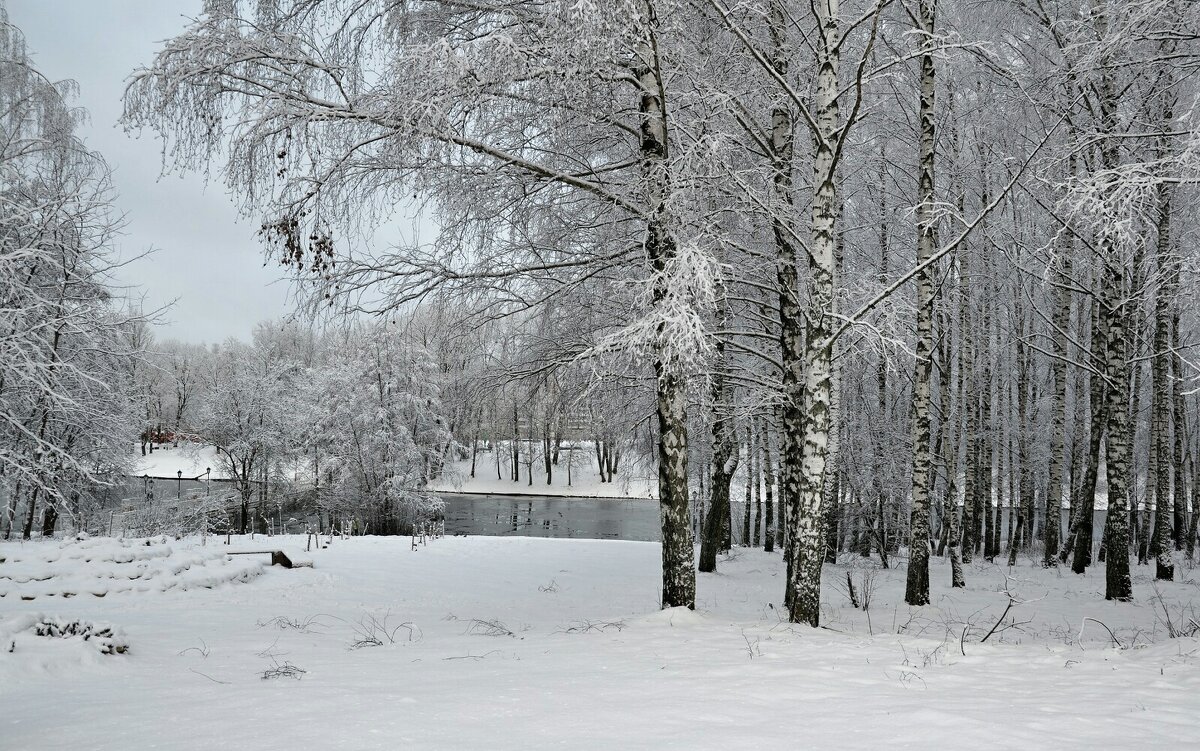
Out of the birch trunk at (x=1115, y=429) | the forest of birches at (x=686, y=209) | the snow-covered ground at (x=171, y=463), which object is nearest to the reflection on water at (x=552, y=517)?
the forest of birches at (x=686, y=209)

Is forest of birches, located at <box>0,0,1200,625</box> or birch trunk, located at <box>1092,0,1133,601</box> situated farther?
birch trunk, located at <box>1092,0,1133,601</box>

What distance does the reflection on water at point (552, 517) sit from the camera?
29328mm

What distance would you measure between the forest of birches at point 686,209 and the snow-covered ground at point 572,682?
171cm

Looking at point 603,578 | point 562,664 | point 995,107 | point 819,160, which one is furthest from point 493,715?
point 995,107

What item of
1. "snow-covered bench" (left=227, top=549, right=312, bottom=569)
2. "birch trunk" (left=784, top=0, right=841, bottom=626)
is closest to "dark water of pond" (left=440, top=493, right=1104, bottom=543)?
"snow-covered bench" (left=227, top=549, right=312, bottom=569)

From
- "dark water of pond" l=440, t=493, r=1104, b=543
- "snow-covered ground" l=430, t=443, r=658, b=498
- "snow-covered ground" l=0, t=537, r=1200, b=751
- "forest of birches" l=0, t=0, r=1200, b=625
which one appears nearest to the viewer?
"snow-covered ground" l=0, t=537, r=1200, b=751

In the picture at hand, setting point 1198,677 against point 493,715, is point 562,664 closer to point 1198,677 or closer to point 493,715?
point 493,715

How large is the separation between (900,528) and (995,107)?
10.8 metres

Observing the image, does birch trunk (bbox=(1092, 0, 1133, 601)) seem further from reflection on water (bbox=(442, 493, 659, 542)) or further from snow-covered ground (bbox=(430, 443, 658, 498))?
snow-covered ground (bbox=(430, 443, 658, 498))

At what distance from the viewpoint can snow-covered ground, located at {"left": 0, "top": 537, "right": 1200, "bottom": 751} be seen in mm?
3246

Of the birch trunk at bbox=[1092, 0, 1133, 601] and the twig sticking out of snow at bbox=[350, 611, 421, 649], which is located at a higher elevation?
the birch trunk at bbox=[1092, 0, 1133, 601]

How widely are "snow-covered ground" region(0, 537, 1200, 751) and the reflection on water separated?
20263 mm

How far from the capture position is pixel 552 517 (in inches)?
1390

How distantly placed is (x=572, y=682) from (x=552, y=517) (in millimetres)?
31572
